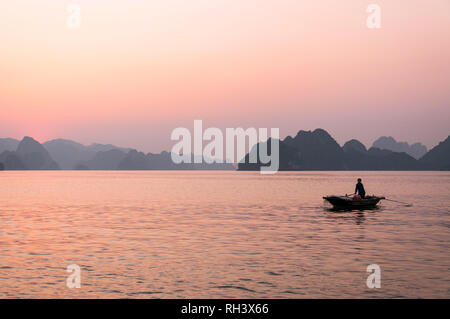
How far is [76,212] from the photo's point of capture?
56094mm

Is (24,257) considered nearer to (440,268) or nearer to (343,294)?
(343,294)

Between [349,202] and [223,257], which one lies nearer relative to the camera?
[223,257]

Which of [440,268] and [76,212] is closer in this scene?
[440,268]

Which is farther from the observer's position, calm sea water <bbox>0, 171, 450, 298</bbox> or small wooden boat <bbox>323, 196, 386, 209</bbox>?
small wooden boat <bbox>323, 196, 386, 209</bbox>

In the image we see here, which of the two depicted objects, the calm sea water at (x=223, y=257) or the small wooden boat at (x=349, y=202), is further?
the small wooden boat at (x=349, y=202)

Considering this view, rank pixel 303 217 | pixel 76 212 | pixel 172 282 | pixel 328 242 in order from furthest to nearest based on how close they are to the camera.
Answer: pixel 76 212, pixel 303 217, pixel 328 242, pixel 172 282

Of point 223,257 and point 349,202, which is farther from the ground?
point 349,202

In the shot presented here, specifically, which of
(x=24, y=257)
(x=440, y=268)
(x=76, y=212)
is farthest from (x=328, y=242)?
(x=76, y=212)
